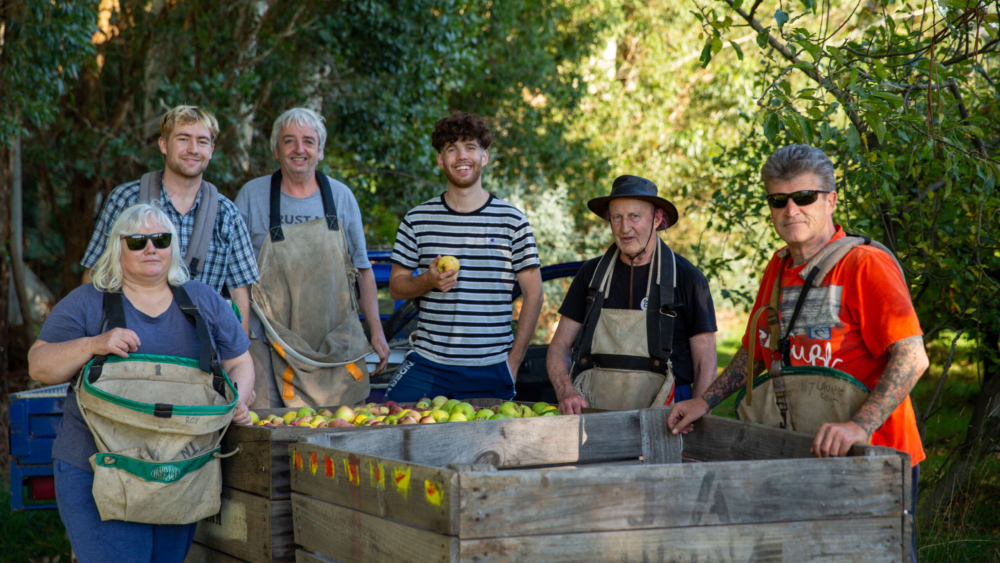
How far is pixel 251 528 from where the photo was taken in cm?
296

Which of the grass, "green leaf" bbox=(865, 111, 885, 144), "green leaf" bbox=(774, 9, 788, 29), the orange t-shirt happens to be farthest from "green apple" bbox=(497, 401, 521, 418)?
the grass

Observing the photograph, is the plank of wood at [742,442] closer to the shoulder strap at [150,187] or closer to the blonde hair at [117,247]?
the blonde hair at [117,247]

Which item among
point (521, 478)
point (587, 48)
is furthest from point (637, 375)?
point (587, 48)

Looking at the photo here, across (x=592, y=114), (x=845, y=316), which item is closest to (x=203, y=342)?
(x=845, y=316)

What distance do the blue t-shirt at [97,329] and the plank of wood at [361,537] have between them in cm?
76

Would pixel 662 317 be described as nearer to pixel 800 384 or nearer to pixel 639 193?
pixel 639 193

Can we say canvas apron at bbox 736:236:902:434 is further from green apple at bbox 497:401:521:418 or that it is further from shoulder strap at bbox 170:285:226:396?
shoulder strap at bbox 170:285:226:396

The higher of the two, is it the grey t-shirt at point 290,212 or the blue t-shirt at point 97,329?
the grey t-shirt at point 290,212

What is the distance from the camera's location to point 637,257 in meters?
3.59

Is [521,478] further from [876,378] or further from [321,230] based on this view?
[321,230]

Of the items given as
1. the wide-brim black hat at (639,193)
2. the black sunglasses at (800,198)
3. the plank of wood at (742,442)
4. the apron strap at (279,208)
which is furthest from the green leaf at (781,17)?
the apron strap at (279,208)

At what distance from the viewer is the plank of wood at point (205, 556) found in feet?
10.4

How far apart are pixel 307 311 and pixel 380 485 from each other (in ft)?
6.62

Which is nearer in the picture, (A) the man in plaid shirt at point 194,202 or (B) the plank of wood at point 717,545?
(B) the plank of wood at point 717,545
